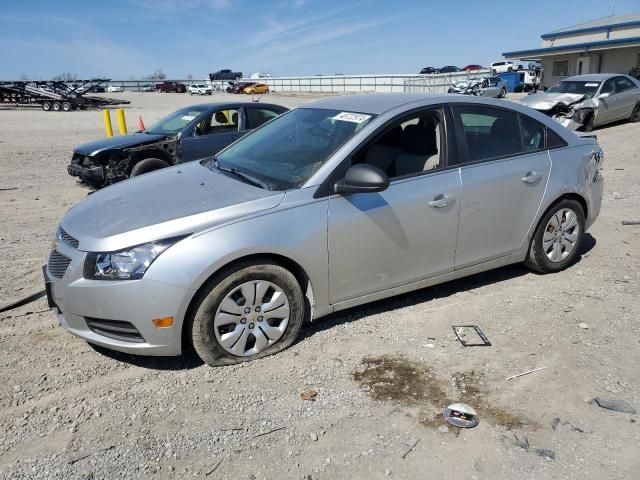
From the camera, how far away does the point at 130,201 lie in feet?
12.2

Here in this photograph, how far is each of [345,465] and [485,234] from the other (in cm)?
240

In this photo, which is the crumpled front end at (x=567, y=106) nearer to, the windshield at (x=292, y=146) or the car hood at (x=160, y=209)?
the windshield at (x=292, y=146)

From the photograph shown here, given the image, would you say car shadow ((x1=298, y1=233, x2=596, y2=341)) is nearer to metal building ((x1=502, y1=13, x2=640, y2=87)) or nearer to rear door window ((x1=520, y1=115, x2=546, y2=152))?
rear door window ((x1=520, y1=115, x2=546, y2=152))

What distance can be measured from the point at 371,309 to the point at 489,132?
5.77 ft

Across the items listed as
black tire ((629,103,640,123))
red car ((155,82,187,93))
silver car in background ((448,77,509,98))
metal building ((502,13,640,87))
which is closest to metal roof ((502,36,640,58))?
metal building ((502,13,640,87))

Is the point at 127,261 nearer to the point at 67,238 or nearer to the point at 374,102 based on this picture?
the point at 67,238

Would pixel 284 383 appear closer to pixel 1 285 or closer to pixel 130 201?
pixel 130 201

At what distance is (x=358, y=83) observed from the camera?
5397 centimetres

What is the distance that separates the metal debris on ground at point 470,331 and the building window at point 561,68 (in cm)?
4000

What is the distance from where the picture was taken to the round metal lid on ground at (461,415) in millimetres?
2982

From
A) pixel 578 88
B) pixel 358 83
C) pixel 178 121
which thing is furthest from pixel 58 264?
pixel 358 83

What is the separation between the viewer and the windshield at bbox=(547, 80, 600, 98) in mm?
14891

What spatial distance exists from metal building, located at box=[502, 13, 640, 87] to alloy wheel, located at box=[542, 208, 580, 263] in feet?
111

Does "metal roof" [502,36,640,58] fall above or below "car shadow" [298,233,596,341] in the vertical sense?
above
